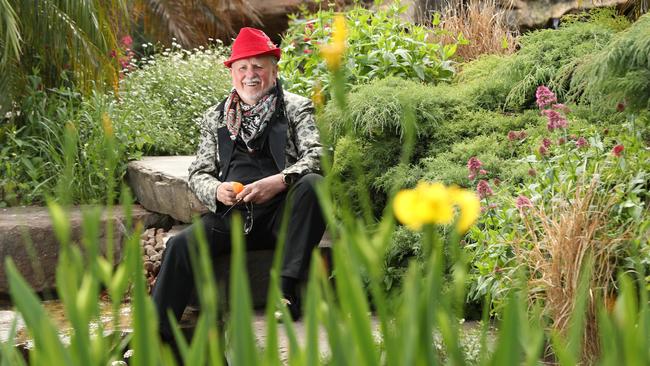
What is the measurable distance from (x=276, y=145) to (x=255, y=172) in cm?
16

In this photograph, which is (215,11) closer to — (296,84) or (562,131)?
(296,84)

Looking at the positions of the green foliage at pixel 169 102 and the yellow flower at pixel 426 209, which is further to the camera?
the green foliage at pixel 169 102

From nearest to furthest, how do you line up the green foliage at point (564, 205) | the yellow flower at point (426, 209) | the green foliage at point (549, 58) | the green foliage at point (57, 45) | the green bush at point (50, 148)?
the yellow flower at point (426, 209), the green foliage at point (564, 205), the green foliage at point (549, 58), the green bush at point (50, 148), the green foliage at point (57, 45)

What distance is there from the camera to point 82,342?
35.9 inches

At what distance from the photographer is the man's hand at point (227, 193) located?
176 inches

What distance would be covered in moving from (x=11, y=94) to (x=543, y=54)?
3551 millimetres

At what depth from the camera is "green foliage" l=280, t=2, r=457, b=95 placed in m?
6.30

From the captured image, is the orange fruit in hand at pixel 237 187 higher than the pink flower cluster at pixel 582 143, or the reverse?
the pink flower cluster at pixel 582 143

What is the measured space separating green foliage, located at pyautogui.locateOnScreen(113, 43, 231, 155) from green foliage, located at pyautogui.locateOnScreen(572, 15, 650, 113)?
3.55 metres

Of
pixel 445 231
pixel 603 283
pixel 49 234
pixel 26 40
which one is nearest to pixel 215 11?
pixel 26 40

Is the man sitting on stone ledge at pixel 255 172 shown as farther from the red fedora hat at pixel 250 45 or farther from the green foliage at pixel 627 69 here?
the green foliage at pixel 627 69

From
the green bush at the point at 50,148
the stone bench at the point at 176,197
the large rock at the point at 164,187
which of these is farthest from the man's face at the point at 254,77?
the green bush at the point at 50,148

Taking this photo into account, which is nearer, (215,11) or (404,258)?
(404,258)

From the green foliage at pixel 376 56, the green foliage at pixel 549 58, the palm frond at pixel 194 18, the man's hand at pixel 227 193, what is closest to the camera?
the man's hand at pixel 227 193
